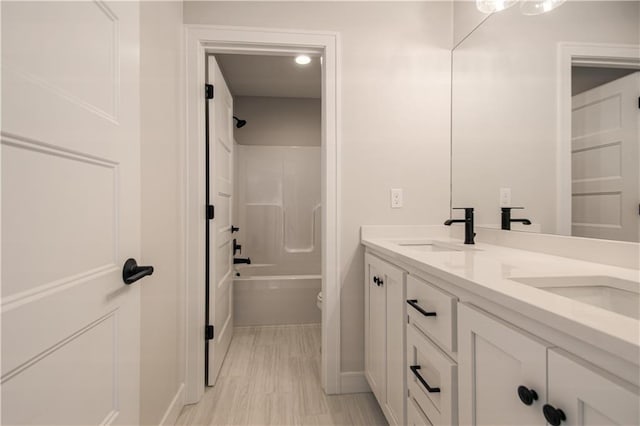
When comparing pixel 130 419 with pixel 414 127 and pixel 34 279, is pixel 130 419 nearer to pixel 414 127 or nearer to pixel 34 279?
pixel 34 279

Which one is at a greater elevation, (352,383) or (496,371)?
(496,371)

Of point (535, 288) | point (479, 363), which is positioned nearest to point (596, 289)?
point (535, 288)

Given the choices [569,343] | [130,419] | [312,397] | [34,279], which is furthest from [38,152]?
[312,397]

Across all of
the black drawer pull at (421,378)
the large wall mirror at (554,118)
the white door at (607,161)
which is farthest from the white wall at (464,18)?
the black drawer pull at (421,378)

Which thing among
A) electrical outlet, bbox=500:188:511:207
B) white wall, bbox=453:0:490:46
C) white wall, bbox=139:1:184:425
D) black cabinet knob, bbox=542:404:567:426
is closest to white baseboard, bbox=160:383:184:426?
white wall, bbox=139:1:184:425

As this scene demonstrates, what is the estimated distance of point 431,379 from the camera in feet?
3.25

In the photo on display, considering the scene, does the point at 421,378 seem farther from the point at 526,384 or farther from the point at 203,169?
the point at 203,169

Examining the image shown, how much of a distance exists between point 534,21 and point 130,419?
207 cm

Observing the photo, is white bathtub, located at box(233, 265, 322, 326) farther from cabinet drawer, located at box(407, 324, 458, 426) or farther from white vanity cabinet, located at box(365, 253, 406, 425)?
cabinet drawer, located at box(407, 324, 458, 426)

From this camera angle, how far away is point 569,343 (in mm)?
507

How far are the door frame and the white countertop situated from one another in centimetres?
40

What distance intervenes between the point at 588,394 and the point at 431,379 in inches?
22.9

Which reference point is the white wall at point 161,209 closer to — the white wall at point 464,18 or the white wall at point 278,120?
the white wall at point 464,18

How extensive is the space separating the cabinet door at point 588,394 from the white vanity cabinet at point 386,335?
0.68 metres
